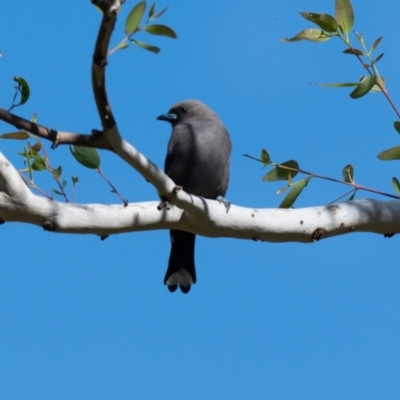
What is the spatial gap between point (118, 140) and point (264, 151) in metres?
1.20

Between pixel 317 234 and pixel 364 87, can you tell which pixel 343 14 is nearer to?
pixel 364 87

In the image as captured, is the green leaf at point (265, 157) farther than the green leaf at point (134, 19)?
Yes

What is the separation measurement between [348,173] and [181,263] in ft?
7.23

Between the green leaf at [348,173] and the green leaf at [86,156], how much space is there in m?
1.13

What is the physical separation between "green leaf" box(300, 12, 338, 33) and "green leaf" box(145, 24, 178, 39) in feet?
3.18

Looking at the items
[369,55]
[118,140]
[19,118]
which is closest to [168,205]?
[118,140]

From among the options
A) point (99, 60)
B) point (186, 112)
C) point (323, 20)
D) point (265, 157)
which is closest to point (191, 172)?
point (186, 112)

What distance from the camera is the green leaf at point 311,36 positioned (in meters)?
3.65

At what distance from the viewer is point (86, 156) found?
3490mm

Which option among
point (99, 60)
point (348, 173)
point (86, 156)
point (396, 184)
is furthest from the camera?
point (396, 184)

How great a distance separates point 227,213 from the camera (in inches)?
140

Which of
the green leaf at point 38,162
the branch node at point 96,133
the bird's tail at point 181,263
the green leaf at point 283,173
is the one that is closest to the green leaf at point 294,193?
the green leaf at point 283,173

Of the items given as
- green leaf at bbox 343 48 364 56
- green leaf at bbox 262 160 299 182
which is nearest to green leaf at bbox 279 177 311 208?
green leaf at bbox 262 160 299 182

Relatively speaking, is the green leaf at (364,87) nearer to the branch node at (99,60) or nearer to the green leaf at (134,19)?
the green leaf at (134,19)
